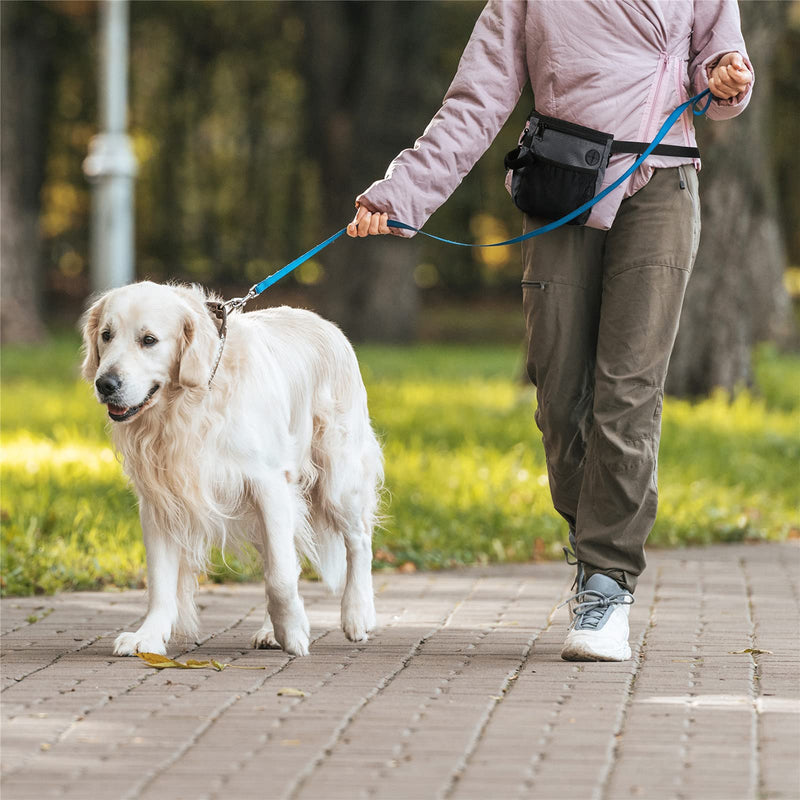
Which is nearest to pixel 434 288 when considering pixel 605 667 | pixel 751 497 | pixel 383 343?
pixel 383 343

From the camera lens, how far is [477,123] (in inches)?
192

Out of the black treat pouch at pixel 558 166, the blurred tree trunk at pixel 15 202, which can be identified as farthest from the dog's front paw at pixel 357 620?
the blurred tree trunk at pixel 15 202

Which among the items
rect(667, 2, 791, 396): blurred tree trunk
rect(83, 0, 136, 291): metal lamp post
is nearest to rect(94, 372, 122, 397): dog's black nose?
rect(667, 2, 791, 396): blurred tree trunk

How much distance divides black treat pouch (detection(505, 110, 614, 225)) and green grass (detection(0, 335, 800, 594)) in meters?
1.85

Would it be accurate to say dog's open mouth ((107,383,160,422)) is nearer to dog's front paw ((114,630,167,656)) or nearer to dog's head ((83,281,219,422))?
dog's head ((83,281,219,422))

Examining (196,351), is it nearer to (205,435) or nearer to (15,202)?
(205,435)

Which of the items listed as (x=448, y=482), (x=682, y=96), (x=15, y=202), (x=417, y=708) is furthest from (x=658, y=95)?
(x=15, y=202)

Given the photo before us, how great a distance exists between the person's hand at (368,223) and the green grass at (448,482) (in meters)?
1.51

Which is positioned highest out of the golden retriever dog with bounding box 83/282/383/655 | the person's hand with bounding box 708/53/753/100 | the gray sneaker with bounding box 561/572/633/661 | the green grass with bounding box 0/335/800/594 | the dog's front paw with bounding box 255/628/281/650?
the person's hand with bounding box 708/53/753/100

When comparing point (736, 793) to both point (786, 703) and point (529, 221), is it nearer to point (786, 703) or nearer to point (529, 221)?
point (786, 703)

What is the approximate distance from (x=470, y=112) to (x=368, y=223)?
20.8 inches

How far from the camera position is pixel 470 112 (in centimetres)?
487

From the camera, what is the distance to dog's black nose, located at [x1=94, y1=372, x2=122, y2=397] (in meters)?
4.45

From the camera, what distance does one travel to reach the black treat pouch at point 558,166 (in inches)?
186
